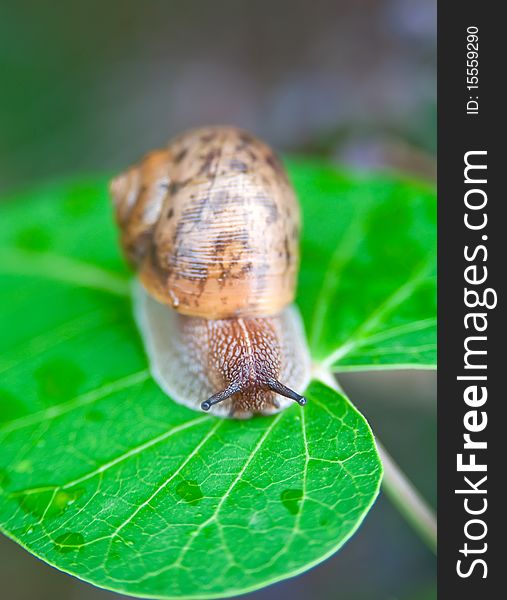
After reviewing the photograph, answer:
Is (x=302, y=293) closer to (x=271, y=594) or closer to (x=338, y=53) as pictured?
(x=271, y=594)

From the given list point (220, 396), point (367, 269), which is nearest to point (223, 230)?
point (220, 396)

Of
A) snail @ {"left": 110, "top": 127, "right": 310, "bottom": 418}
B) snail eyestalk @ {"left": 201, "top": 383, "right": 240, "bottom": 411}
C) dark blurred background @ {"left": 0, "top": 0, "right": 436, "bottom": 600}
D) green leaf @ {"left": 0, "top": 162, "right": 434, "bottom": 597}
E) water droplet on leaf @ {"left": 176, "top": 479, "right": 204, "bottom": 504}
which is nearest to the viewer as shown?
green leaf @ {"left": 0, "top": 162, "right": 434, "bottom": 597}

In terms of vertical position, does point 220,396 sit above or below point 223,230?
below

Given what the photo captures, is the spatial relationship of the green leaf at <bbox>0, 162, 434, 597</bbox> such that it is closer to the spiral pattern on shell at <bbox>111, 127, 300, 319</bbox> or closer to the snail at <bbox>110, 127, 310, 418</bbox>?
the snail at <bbox>110, 127, 310, 418</bbox>

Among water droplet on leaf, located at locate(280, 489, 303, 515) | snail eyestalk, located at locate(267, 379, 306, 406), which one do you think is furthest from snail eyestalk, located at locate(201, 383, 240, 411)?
water droplet on leaf, located at locate(280, 489, 303, 515)

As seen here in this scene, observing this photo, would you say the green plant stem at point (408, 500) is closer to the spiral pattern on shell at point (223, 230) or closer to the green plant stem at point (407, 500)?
the green plant stem at point (407, 500)

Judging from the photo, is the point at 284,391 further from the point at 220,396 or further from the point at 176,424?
the point at 176,424
